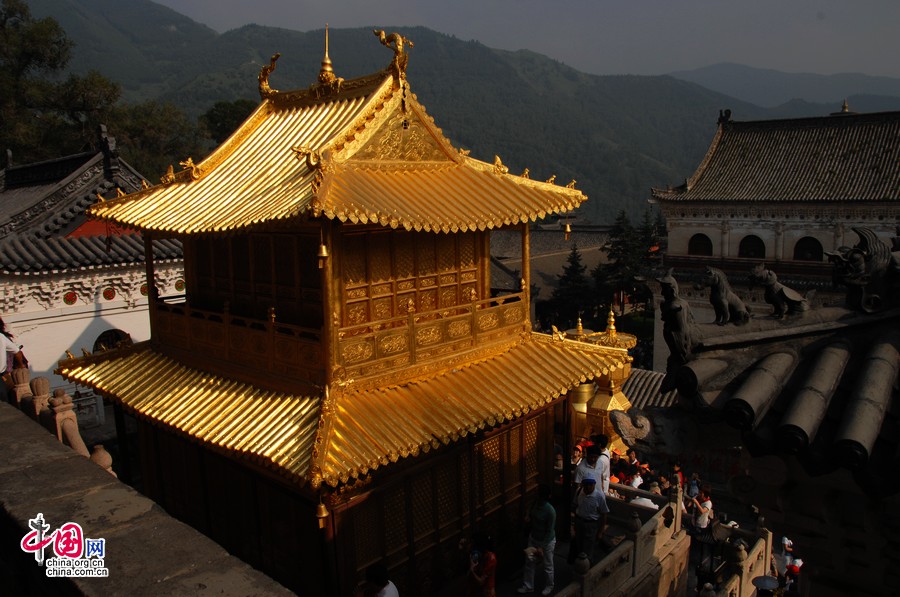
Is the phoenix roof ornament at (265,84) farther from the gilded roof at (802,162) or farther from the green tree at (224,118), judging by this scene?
the green tree at (224,118)

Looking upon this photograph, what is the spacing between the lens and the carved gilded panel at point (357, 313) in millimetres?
9203

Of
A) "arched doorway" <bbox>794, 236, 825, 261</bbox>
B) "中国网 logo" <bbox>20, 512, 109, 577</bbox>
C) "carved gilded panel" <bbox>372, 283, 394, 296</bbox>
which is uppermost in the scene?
"carved gilded panel" <bbox>372, 283, 394, 296</bbox>

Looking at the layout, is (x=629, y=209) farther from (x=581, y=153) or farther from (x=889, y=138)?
(x=889, y=138)

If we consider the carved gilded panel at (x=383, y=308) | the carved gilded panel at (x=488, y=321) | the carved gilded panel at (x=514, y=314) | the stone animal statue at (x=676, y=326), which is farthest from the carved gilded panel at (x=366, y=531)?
the stone animal statue at (x=676, y=326)

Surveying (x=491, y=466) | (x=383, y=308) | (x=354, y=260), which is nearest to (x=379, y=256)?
(x=354, y=260)

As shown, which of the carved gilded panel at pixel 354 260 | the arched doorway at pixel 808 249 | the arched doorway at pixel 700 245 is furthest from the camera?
the arched doorway at pixel 700 245

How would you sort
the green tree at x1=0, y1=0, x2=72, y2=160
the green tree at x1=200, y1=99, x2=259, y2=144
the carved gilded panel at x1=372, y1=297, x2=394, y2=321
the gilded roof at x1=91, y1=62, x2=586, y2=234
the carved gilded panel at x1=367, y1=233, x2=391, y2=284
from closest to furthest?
1. the gilded roof at x1=91, y1=62, x2=586, y2=234
2. the carved gilded panel at x1=367, y1=233, x2=391, y2=284
3. the carved gilded panel at x1=372, y1=297, x2=394, y2=321
4. the green tree at x1=0, y1=0, x2=72, y2=160
5. the green tree at x1=200, y1=99, x2=259, y2=144

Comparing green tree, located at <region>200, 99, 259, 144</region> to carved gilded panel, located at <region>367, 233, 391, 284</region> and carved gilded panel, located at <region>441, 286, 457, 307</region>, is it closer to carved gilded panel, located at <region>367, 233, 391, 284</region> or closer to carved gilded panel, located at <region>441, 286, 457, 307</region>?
carved gilded panel, located at <region>441, 286, 457, 307</region>

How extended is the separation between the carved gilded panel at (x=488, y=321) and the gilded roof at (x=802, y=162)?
3241cm

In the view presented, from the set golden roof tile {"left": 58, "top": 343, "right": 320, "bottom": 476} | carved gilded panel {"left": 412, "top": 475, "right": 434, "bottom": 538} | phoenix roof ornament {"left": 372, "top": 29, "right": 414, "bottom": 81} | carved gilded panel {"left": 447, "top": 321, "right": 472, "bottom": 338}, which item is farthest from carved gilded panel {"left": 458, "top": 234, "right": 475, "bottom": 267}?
golden roof tile {"left": 58, "top": 343, "right": 320, "bottom": 476}

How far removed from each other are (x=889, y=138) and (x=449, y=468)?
127 ft

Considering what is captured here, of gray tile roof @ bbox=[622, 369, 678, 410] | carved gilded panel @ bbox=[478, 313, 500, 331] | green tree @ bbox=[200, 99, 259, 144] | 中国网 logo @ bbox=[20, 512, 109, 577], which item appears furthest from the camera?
green tree @ bbox=[200, 99, 259, 144]

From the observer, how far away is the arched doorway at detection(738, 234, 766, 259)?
38.6 metres

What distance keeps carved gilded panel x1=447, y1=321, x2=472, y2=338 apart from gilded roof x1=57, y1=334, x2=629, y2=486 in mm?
494
